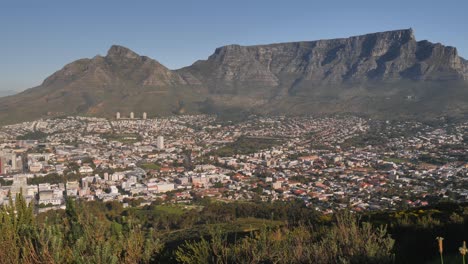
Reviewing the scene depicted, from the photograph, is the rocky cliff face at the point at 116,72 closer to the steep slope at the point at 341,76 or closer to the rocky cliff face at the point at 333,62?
the steep slope at the point at 341,76

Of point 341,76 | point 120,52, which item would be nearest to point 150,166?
point 120,52

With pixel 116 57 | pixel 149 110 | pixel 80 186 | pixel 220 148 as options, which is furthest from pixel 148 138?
pixel 116 57

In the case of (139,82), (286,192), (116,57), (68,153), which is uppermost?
(116,57)

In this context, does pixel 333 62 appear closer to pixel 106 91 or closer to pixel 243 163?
pixel 106 91

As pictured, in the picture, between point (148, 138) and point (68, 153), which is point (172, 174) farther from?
point (148, 138)

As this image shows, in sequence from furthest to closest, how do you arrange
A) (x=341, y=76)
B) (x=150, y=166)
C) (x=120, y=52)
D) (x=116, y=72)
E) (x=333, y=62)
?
(x=333, y=62)
(x=120, y=52)
(x=341, y=76)
(x=116, y=72)
(x=150, y=166)
